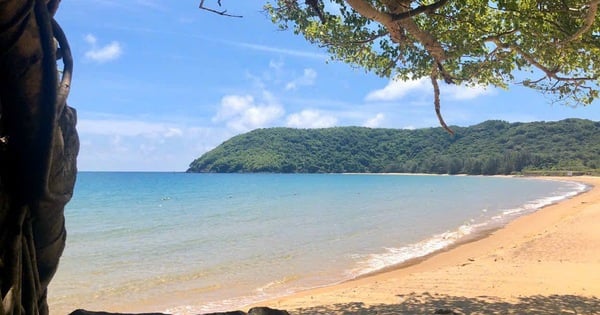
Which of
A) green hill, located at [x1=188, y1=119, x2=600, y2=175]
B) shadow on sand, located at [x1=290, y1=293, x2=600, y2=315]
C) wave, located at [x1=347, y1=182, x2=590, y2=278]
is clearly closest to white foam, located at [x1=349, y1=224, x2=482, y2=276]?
wave, located at [x1=347, y1=182, x2=590, y2=278]

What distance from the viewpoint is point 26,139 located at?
2.25 meters

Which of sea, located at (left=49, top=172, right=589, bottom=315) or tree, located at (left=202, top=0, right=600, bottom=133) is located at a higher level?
tree, located at (left=202, top=0, right=600, bottom=133)

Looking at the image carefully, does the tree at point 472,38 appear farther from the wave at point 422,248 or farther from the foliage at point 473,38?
the wave at point 422,248

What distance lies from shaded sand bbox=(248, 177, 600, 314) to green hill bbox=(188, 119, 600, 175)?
98379 mm

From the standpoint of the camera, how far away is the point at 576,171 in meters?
90.3

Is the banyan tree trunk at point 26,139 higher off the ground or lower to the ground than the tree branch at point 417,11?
lower

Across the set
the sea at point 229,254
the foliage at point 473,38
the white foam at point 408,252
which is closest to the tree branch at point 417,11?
the foliage at point 473,38

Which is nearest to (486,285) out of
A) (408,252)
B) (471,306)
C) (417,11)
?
(471,306)

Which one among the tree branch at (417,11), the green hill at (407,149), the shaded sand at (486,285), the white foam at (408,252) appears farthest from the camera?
the green hill at (407,149)

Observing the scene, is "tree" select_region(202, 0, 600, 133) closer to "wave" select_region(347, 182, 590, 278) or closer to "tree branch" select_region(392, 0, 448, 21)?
"tree branch" select_region(392, 0, 448, 21)

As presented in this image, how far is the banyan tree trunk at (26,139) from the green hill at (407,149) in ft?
366

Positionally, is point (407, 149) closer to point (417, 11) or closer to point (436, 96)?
point (436, 96)

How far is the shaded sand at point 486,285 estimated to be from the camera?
699 cm

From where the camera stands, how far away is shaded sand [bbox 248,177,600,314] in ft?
22.9
